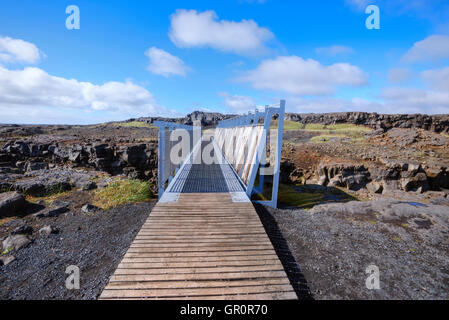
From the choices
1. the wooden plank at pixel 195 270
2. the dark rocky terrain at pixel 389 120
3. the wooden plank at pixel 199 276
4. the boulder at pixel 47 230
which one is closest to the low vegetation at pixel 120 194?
the boulder at pixel 47 230

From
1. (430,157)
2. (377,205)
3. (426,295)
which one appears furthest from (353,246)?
(430,157)

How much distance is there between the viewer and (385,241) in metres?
4.79

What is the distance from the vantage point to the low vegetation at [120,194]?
6.36 m

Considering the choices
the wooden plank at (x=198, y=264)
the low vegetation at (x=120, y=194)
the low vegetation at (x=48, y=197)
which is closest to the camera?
the wooden plank at (x=198, y=264)

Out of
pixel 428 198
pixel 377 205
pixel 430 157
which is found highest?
pixel 430 157

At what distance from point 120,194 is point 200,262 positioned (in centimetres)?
472

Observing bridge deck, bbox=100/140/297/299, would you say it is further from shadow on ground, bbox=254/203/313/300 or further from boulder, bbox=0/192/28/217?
boulder, bbox=0/192/28/217

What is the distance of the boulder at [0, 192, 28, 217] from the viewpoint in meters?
5.64

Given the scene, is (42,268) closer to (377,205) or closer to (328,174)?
(377,205)

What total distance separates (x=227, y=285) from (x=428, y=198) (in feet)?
41.7

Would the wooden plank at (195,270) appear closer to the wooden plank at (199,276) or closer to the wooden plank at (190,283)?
the wooden plank at (199,276)

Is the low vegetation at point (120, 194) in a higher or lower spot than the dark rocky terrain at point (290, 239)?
higher
